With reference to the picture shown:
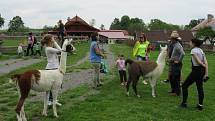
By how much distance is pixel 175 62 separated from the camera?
14.6m

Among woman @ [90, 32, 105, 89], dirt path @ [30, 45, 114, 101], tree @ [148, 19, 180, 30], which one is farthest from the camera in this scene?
tree @ [148, 19, 180, 30]

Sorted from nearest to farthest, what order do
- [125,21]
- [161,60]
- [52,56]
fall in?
[52,56], [161,60], [125,21]

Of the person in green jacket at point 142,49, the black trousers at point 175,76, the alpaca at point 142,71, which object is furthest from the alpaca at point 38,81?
the person in green jacket at point 142,49

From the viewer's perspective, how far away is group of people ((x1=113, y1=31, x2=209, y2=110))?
12.4 meters

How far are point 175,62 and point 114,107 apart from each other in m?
3.36

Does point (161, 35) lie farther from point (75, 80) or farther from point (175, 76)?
point (175, 76)

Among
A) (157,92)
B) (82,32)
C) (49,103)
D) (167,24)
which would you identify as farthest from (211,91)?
(167,24)

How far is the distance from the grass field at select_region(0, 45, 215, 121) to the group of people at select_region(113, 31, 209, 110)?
1.51 feet

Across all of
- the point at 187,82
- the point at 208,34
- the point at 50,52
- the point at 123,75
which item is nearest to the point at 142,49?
the point at 123,75

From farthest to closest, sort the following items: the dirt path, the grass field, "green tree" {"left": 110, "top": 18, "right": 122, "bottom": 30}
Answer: "green tree" {"left": 110, "top": 18, "right": 122, "bottom": 30}, the dirt path, the grass field

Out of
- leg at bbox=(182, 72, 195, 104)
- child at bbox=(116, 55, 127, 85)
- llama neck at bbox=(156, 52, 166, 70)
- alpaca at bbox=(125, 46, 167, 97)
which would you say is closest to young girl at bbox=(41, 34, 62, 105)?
alpaca at bbox=(125, 46, 167, 97)

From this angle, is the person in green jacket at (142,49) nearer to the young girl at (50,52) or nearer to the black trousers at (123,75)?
the black trousers at (123,75)

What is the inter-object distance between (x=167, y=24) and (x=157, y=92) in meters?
170

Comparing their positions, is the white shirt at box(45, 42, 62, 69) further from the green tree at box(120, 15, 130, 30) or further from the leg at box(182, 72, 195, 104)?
the green tree at box(120, 15, 130, 30)
